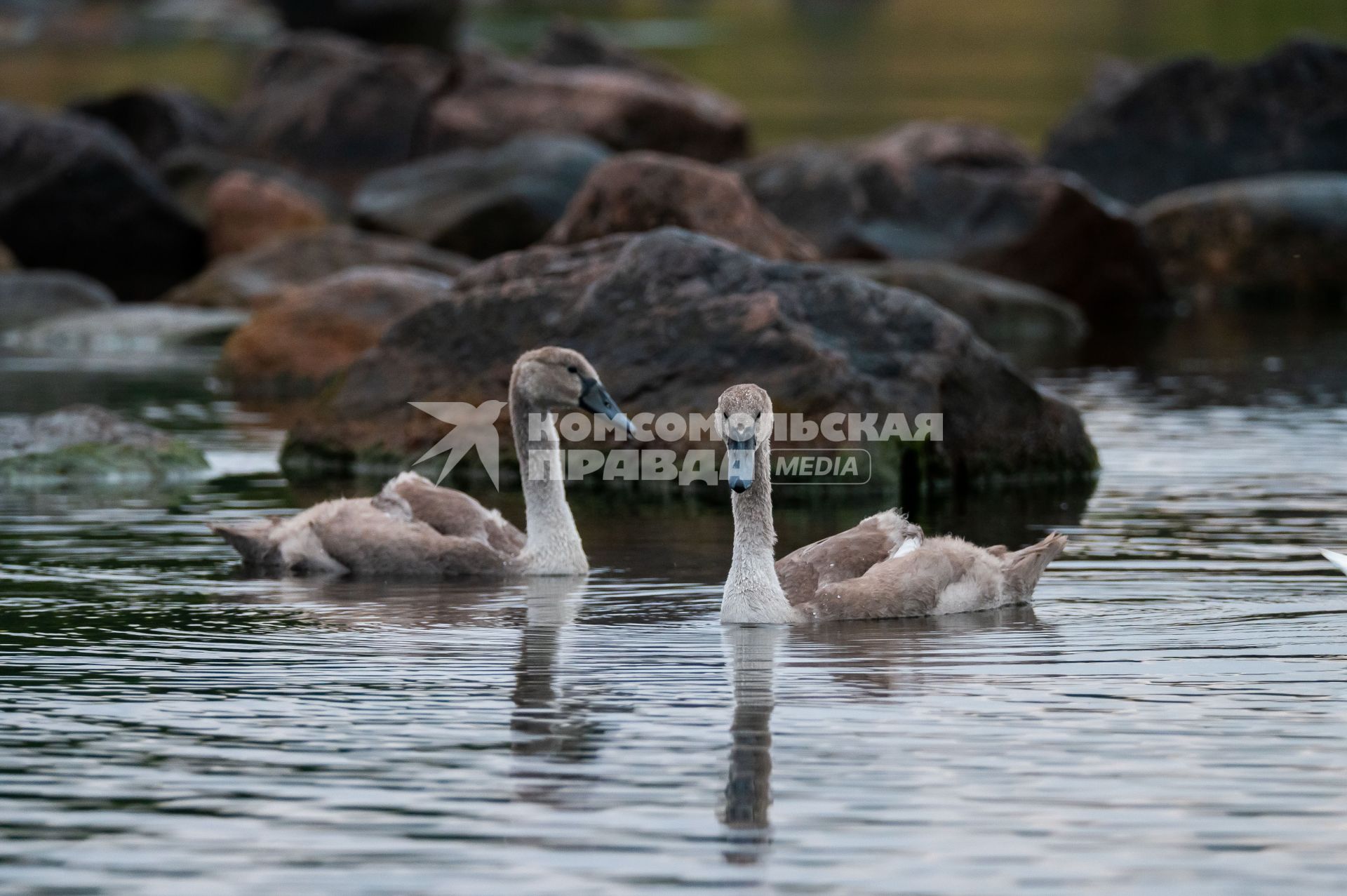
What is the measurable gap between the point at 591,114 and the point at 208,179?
7.16m

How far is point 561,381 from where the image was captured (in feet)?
49.3

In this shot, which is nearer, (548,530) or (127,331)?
(548,530)

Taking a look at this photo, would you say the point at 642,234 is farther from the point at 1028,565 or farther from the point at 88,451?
the point at 1028,565

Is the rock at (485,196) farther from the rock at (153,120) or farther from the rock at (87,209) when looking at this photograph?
the rock at (153,120)

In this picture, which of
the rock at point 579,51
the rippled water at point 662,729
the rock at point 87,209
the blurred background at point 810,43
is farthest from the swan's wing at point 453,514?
the rock at point 579,51

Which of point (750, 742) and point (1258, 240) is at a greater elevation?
point (1258, 240)

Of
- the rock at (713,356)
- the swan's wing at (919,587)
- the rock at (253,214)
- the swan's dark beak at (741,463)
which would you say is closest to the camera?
the swan's dark beak at (741,463)

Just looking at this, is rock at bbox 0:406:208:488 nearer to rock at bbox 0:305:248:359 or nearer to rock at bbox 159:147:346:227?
rock at bbox 0:305:248:359

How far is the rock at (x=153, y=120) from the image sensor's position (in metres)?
52.0

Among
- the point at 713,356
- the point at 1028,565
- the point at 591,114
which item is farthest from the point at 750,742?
the point at 591,114

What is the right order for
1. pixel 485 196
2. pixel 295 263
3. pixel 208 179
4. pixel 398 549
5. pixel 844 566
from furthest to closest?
pixel 208 179
pixel 485 196
pixel 295 263
pixel 398 549
pixel 844 566

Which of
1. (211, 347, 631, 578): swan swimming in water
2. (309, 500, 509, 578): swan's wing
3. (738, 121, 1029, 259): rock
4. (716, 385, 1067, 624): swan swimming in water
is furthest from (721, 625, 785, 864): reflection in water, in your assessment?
(738, 121, 1029, 259): rock

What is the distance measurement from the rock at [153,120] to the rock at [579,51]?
30.8 feet

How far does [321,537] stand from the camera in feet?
48.1
